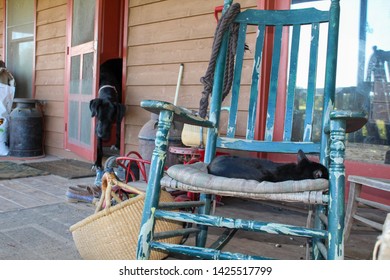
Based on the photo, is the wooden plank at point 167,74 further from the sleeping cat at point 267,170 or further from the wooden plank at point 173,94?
the sleeping cat at point 267,170

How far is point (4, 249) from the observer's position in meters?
1.52

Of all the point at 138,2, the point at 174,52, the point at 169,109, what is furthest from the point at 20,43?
the point at 169,109

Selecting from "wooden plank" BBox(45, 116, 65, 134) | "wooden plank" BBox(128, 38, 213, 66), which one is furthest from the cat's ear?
"wooden plank" BBox(45, 116, 65, 134)

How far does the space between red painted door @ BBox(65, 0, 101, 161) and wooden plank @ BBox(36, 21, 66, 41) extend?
0.37 meters

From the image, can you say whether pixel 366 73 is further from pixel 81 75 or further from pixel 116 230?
pixel 81 75

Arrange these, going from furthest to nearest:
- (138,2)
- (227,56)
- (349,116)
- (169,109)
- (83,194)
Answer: (138,2) → (83,194) → (227,56) → (169,109) → (349,116)

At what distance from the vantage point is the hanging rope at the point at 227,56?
147 cm

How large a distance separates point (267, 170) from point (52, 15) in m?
4.11

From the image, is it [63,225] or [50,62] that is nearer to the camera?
[63,225]

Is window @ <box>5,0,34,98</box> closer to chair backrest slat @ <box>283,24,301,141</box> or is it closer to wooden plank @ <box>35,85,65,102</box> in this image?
wooden plank @ <box>35,85,65,102</box>

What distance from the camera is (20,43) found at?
5.22 meters

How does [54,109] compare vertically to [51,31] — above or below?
below

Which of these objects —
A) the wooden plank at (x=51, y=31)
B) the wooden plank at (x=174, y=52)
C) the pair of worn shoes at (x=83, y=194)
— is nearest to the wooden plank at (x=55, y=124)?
the wooden plank at (x=51, y=31)

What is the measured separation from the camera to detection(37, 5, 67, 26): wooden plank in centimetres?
437
